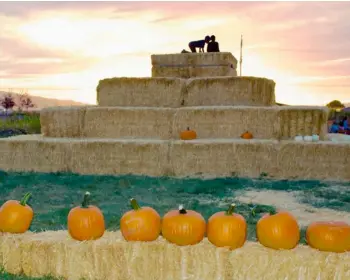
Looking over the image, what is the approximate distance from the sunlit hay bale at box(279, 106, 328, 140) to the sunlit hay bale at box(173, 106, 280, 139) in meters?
0.17

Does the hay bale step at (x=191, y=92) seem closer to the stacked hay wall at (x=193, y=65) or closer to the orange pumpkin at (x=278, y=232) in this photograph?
the stacked hay wall at (x=193, y=65)

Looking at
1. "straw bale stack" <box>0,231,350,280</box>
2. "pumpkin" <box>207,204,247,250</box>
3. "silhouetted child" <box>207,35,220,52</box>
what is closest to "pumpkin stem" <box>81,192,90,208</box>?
"straw bale stack" <box>0,231,350,280</box>

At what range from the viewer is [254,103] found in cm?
1209

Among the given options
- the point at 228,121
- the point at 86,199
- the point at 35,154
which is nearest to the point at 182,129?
the point at 228,121

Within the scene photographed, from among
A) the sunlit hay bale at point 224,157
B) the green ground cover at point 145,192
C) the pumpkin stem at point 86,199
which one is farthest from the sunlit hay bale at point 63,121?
the pumpkin stem at point 86,199

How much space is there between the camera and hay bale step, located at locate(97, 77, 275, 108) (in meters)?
12.1

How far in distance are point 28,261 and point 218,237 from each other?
5.06ft

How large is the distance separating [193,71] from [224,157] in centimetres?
475

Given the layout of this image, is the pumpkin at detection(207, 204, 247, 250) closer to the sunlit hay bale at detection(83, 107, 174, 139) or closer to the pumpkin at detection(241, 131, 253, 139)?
the pumpkin at detection(241, 131, 253, 139)

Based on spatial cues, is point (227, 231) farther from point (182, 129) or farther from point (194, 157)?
point (182, 129)

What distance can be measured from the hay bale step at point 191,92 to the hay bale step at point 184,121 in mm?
1145

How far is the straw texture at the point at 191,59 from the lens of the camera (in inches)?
555

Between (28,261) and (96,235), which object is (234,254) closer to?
(96,235)

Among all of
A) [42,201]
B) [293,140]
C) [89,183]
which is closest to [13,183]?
[89,183]
